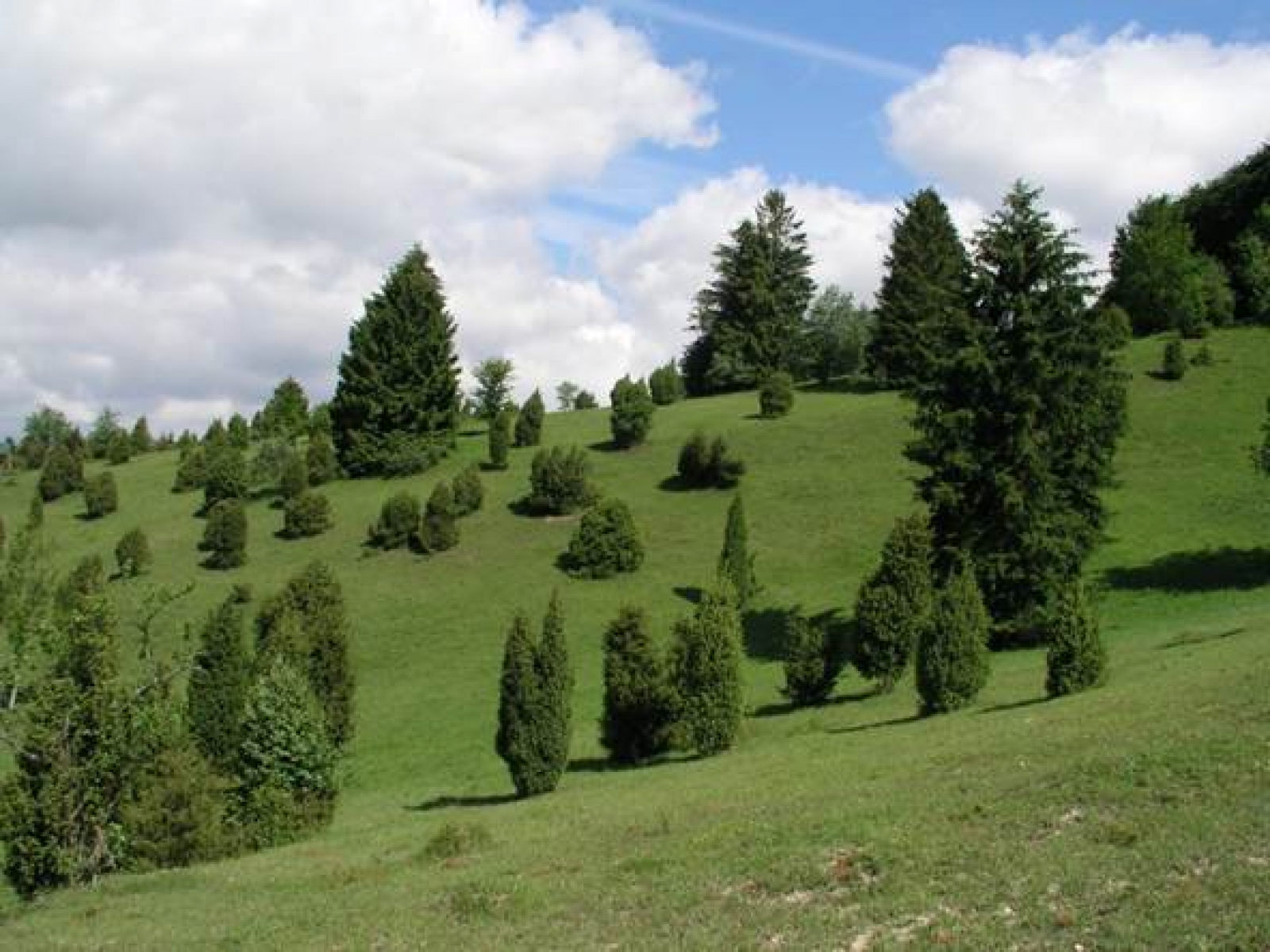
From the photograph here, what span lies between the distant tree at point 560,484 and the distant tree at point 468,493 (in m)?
2.74

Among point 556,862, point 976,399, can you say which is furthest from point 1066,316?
point 556,862

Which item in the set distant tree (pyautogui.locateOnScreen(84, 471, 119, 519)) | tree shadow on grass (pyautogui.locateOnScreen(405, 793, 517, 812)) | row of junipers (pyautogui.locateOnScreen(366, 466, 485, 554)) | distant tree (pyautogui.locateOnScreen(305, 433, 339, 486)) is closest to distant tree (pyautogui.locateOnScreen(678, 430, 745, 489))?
row of junipers (pyautogui.locateOnScreen(366, 466, 485, 554))

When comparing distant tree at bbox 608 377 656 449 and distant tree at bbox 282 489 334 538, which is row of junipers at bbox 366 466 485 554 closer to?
distant tree at bbox 282 489 334 538

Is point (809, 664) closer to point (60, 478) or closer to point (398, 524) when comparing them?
point (398, 524)

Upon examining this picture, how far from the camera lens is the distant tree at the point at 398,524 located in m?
51.3

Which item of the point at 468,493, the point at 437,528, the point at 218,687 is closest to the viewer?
the point at 218,687

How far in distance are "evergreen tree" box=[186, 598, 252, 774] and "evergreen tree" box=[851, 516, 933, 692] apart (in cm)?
1551

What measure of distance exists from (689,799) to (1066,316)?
23776mm

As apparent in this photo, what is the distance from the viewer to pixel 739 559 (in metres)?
42.3

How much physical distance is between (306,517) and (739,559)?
2339 cm

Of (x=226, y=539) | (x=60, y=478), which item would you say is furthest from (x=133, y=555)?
(x=60, y=478)

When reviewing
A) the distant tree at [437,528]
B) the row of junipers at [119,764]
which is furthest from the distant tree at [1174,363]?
the row of junipers at [119,764]

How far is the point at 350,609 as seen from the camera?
1763 inches

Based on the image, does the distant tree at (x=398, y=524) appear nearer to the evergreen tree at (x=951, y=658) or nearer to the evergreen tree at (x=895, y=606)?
the evergreen tree at (x=895, y=606)
